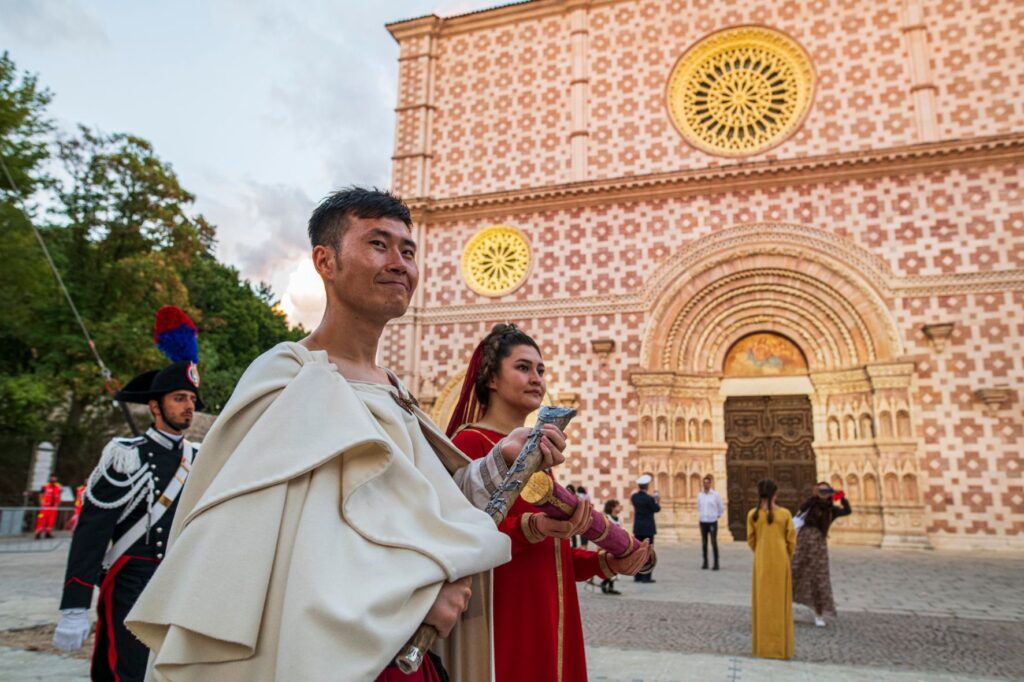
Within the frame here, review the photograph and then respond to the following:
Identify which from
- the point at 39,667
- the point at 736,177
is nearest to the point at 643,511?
the point at 39,667

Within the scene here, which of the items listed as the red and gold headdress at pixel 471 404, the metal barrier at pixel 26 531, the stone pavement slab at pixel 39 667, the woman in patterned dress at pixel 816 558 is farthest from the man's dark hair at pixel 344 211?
the metal barrier at pixel 26 531

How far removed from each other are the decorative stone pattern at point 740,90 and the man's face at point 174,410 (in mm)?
16951

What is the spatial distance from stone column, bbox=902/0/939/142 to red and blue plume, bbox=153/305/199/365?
17991mm

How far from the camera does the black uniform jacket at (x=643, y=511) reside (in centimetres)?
1135

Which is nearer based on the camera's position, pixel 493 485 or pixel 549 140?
pixel 493 485

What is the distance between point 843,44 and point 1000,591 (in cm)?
1433

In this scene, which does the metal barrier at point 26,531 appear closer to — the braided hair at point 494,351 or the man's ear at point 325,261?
the braided hair at point 494,351

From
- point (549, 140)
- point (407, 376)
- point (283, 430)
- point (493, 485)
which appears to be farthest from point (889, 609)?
point (549, 140)

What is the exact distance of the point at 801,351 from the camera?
1703 centimetres

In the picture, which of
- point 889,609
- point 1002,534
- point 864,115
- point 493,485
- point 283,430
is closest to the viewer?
point 283,430

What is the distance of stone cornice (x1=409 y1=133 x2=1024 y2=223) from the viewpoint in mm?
15875

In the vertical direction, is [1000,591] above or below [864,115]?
below

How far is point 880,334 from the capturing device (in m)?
15.8

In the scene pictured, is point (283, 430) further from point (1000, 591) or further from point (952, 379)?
point (952, 379)
